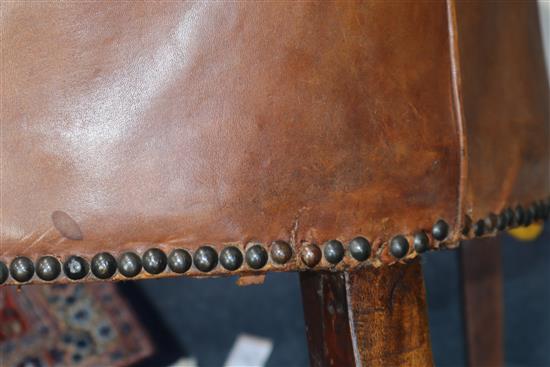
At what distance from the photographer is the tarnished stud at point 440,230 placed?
465 millimetres

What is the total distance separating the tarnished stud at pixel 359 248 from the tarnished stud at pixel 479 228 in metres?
0.09

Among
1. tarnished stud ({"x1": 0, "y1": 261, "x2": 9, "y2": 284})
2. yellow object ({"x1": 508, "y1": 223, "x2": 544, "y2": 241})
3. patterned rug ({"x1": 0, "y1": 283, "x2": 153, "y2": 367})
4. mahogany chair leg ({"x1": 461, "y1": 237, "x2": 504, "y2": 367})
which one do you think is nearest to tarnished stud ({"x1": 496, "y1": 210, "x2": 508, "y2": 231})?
tarnished stud ({"x1": 0, "y1": 261, "x2": 9, "y2": 284})

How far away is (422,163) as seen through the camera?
0.46 meters

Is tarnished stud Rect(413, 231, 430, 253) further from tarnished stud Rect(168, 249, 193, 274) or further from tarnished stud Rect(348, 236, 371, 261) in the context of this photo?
tarnished stud Rect(168, 249, 193, 274)

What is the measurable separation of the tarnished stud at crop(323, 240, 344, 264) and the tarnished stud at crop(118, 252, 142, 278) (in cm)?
11

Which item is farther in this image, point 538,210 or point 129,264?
point 538,210

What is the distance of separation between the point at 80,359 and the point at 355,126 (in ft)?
3.00

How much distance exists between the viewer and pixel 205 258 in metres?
0.43

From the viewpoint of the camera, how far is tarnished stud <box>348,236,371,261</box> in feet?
1.45

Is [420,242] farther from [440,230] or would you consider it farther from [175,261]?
[175,261]

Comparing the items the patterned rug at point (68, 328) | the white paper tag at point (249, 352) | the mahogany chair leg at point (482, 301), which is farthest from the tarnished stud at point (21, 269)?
the white paper tag at point (249, 352)

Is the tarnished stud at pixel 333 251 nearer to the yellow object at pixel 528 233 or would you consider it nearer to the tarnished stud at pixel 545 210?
the tarnished stud at pixel 545 210

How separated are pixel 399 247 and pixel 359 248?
27 mm

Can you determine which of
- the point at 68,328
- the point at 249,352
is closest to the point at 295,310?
the point at 249,352
